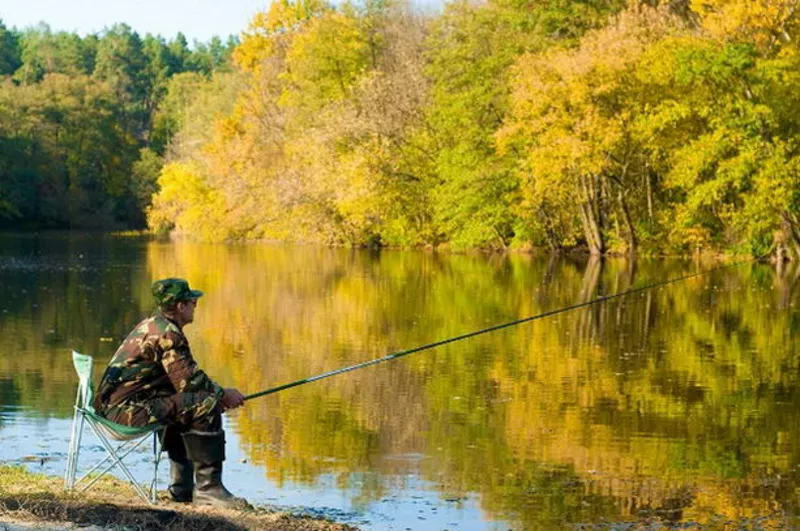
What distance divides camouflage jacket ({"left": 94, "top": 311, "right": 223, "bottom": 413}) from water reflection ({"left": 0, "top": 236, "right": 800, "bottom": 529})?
178cm

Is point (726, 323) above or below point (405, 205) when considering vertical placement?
below

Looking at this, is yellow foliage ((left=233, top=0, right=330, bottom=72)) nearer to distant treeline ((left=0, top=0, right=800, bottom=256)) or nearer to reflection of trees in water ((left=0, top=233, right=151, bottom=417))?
distant treeline ((left=0, top=0, right=800, bottom=256))

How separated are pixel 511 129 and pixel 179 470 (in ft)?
114

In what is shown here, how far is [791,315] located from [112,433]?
58.6 ft

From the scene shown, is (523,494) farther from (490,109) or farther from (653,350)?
(490,109)

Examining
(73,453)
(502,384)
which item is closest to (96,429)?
(73,453)

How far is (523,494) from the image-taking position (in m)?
8.77

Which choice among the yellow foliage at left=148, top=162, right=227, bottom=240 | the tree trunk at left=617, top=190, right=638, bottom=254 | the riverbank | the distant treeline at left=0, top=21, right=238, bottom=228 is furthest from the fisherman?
the distant treeline at left=0, top=21, right=238, bottom=228

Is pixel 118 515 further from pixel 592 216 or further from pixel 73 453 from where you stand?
pixel 592 216

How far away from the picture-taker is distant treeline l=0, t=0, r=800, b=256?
3784cm

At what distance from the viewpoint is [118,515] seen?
674 cm

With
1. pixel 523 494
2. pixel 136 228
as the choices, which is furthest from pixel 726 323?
pixel 136 228

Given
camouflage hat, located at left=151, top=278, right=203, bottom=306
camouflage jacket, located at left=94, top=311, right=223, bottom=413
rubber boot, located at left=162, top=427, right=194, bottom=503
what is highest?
camouflage hat, located at left=151, top=278, right=203, bottom=306

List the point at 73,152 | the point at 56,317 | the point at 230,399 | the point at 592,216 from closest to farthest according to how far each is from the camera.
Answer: the point at 230,399
the point at 56,317
the point at 592,216
the point at 73,152
